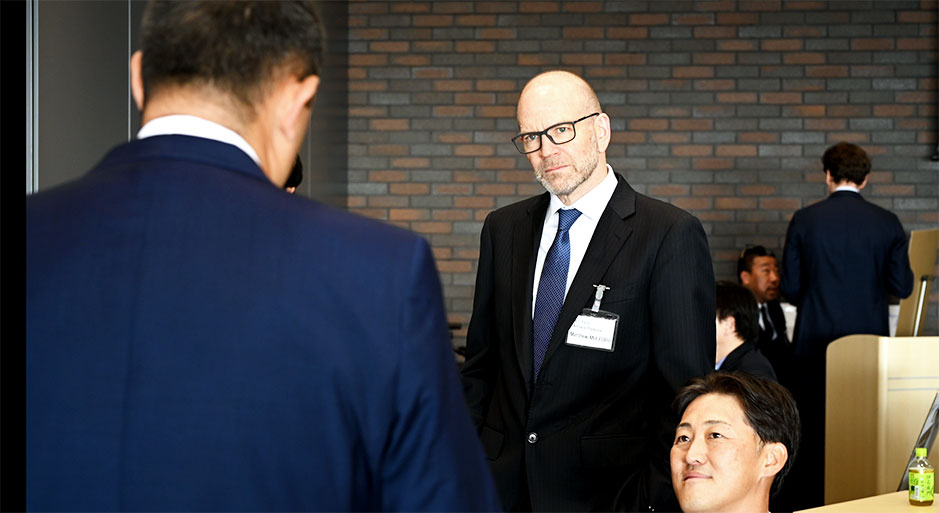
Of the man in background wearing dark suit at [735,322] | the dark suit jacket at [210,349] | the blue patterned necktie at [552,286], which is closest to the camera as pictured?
the dark suit jacket at [210,349]

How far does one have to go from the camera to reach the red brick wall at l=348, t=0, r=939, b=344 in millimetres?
6945

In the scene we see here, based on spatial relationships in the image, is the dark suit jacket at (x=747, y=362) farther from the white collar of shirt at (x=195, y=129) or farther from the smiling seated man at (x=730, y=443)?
the white collar of shirt at (x=195, y=129)

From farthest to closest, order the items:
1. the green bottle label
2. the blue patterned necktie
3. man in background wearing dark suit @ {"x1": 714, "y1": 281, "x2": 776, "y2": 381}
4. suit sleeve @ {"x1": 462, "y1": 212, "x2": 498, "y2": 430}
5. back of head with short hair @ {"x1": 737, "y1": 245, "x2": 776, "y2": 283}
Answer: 1. back of head with short hair @ {"x1": 737, "y1": 245, "x2": 776, "y2": 283}
2. man in background wearing dark suit @ {"x1": 714, "y1": 281, "x2": 776, "y2": 381}
3. the green bottle label
4. suit sleeve @ {"x1": 462, "y1": 212, "x2": 498, "y2": 430}
5. the blue patterned necktie


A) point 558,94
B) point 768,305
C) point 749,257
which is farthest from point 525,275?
point 749,257

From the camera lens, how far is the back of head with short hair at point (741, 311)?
387 cm

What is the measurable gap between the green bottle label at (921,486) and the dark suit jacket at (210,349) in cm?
211

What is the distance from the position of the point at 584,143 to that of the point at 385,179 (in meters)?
4.99

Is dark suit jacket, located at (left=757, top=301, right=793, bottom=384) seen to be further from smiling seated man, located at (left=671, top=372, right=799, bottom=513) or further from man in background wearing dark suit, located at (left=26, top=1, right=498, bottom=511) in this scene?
man in background wearing dark suit, located at (left=26, top=1, right=498, bottom=511)

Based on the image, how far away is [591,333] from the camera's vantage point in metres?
2.23

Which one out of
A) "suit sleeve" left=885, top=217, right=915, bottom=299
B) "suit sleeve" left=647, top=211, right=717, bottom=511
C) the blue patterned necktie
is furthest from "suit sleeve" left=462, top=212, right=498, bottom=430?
"suit sleeve" left=885, top=217, right=915, bottom=299

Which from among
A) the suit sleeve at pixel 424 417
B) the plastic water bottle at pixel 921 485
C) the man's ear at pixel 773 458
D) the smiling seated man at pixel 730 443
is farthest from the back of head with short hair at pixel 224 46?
the plastic water bottle at pixel 921 485

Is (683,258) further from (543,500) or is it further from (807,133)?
(807,133)

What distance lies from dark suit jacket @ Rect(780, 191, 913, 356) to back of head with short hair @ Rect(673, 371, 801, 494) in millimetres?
3210

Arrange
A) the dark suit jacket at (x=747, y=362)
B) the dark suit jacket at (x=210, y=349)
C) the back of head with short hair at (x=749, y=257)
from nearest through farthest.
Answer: the dark suit jacket at (x=210, y=349)
the dark suit jacket at (x=747, y=362)
the back of head with short hair at (x=749, y=257)
